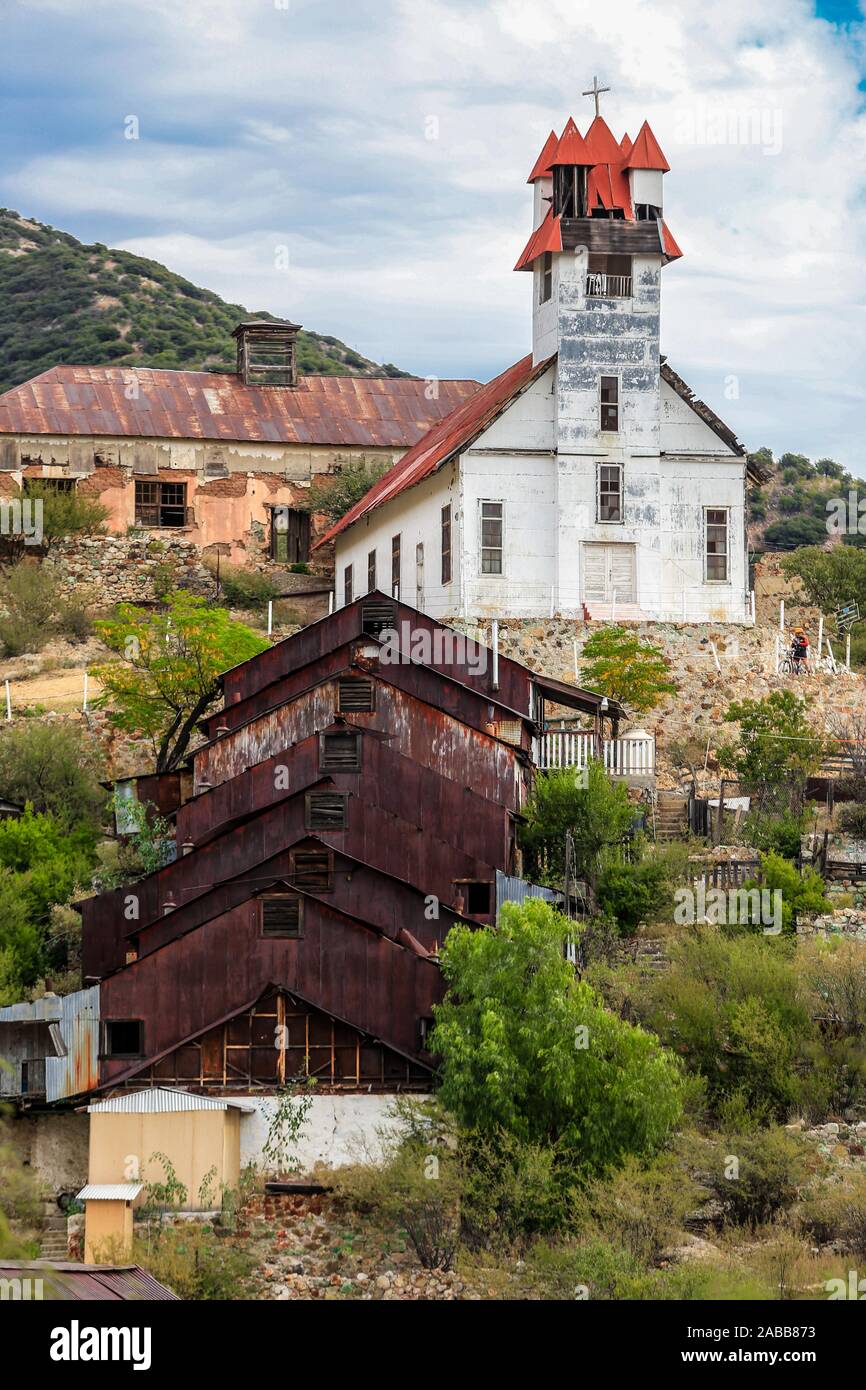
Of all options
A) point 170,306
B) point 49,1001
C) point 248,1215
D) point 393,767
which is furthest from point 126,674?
point 170,306

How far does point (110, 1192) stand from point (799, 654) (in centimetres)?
2476

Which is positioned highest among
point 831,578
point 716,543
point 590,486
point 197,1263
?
point 831,578

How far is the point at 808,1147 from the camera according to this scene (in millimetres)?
30594

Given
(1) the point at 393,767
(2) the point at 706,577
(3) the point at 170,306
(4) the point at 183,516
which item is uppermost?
(3) the point at 170,306

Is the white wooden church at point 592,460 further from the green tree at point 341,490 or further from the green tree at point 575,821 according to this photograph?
the green tree at point 341,490

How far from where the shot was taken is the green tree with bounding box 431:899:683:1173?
98.2ft

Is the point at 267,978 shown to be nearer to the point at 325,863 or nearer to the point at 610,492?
the point at 325,863

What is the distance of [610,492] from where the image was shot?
5056cm

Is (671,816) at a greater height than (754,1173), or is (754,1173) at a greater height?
(671,816)

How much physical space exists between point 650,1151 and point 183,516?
36.4m

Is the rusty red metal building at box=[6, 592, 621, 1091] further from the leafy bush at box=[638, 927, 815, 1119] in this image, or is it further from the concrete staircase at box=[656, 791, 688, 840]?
the leafy bush at box=[638, 927, 815, 1119]

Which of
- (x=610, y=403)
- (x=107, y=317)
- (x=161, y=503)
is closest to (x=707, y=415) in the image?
(x=610, y=403)

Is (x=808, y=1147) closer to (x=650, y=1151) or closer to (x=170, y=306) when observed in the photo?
(x=650, y=1151)
